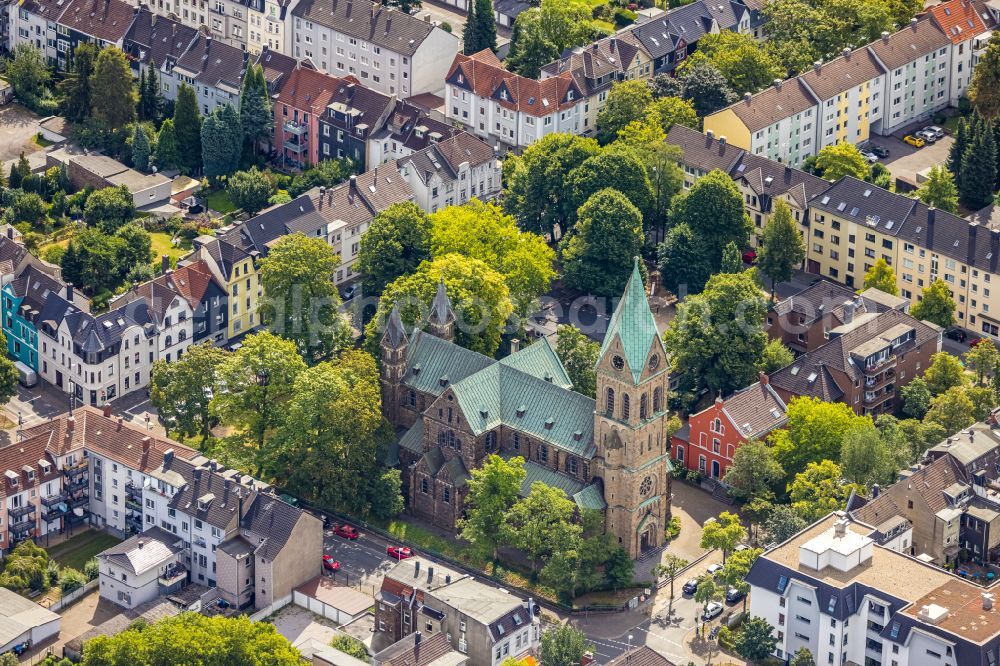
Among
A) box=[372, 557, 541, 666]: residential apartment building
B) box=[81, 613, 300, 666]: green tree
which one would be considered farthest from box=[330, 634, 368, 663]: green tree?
box=[81, 613, 300, 666]: green tree

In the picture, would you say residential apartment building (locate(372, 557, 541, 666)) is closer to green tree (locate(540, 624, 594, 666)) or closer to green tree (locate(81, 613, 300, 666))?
green tree (locate(540, 624, 594, 666))

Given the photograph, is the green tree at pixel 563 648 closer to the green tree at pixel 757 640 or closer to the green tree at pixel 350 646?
the green tree at pixel 757 640

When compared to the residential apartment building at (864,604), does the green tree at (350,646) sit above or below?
below

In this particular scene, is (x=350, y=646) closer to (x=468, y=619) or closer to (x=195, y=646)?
(x=468, y=619)

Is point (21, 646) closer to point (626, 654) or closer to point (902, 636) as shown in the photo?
point (626, 654)

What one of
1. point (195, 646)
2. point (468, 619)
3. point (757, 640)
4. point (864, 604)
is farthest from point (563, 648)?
point (195, 646)

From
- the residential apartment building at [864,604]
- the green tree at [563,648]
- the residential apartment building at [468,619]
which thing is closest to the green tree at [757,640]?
the residential apartment building at [864,604]
